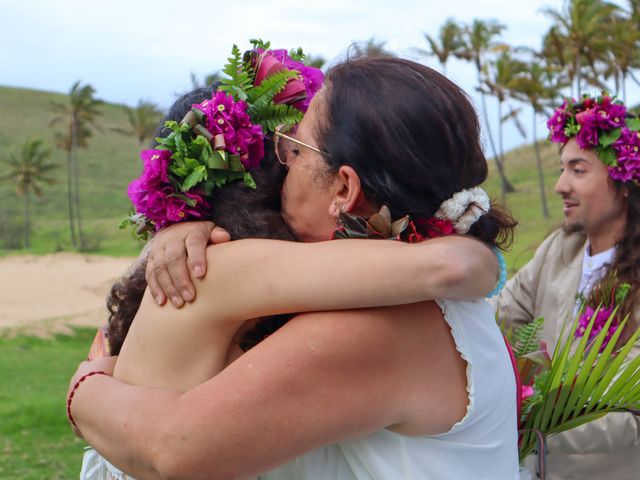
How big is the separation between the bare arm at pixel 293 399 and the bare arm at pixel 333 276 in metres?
0.06

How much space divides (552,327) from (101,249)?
40.1 m

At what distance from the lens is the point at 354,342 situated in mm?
1899

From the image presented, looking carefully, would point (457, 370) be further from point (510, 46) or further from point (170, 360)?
point (510, 46)

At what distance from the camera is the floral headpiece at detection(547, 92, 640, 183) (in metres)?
5.39

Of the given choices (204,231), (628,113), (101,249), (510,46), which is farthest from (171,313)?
(510,46)

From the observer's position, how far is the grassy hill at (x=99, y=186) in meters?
44.2

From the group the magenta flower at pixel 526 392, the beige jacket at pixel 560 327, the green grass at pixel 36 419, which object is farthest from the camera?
the green grass at pixel 36 419

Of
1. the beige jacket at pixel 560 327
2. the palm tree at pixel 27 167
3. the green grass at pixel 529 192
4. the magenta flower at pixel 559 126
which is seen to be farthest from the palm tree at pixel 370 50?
the palm tree at pixel 27 167

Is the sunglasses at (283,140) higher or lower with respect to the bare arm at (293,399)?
higher

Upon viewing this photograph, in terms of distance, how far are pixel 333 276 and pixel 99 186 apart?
67.7m

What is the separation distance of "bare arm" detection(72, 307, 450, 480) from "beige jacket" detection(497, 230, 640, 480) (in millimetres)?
2516

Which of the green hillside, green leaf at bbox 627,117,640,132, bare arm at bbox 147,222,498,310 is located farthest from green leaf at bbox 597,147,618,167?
the green hillside

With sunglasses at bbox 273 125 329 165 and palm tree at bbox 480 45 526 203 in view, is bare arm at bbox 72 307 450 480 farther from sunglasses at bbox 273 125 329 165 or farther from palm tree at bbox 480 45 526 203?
palm tree at bbox 480 45 526 203

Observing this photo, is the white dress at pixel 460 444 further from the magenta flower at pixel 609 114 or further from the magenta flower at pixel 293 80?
the magenta flower at pixel 609 114
